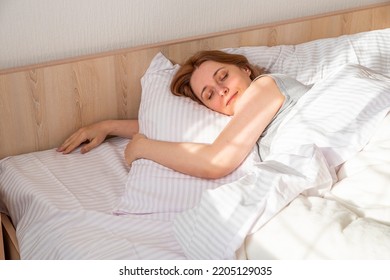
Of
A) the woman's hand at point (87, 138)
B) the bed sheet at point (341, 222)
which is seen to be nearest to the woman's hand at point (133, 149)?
the woman's hand at point (87, 138)

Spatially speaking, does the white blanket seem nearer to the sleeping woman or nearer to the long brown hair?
the sleeping woman

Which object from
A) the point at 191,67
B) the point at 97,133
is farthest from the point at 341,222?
the point at 97,133

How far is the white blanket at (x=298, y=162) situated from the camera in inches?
49.8

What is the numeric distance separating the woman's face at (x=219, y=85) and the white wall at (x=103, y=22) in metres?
0.24

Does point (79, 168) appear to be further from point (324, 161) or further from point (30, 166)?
point (324, 161)

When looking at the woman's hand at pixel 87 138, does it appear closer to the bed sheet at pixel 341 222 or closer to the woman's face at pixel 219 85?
the woman's face at pixel 219 85

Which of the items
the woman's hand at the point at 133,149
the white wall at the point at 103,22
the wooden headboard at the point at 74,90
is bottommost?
the woman's hand at the point at 133,149

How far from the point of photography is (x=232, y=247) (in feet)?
4.03

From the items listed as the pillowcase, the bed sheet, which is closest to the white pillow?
the pillowcase

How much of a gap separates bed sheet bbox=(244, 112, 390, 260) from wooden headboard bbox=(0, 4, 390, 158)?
27.4 inches

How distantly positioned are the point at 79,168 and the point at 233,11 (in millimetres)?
670

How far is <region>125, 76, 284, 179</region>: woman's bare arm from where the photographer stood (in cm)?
154

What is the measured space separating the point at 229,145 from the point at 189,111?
20 centimetres

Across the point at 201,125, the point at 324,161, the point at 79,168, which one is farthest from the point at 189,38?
the point at 324,161
